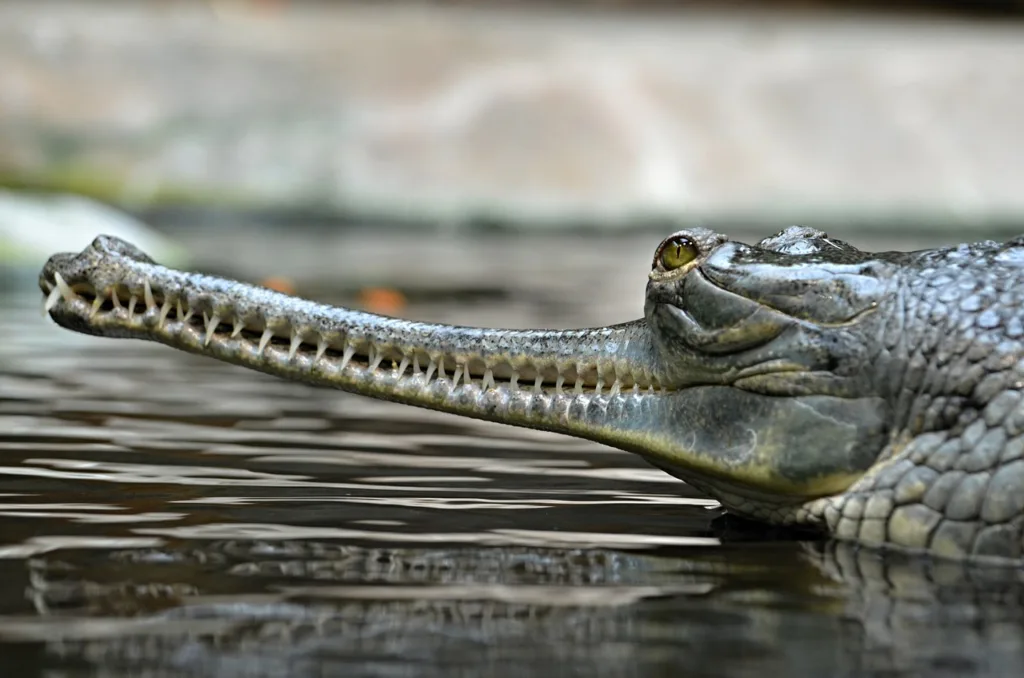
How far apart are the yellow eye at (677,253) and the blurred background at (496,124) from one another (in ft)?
38.3

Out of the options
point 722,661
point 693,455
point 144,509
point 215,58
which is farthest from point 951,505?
point 215,58

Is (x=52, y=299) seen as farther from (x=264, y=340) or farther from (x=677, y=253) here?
(x=677, y=253)

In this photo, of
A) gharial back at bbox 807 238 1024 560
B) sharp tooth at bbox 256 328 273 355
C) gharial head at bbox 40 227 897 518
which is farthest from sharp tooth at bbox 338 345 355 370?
gharial back at bbox 807 238 1024 560

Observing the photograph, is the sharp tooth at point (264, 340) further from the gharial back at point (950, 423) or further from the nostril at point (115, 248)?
the gharial back at point (950, 423)

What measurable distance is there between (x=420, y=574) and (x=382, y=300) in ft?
19.8

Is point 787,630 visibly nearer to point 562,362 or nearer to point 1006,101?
point 562,362

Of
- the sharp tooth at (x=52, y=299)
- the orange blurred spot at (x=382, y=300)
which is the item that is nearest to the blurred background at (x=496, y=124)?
the orange blurred spot at (x=382, y=300)

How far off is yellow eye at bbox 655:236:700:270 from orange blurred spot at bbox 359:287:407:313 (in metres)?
5.11

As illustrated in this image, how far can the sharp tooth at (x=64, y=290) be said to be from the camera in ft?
12.5

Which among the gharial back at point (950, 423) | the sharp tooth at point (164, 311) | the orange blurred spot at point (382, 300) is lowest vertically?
the gharial back at point (950, 423)

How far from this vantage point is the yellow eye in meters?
3.69

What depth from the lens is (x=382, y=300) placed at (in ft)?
29.7

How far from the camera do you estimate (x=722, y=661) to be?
251 cm

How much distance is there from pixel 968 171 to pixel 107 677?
15.7m
